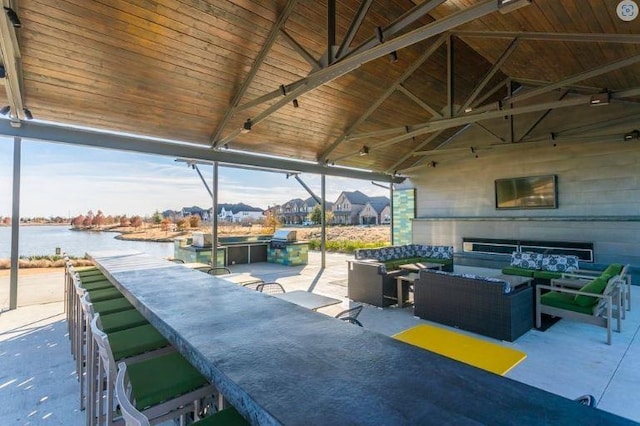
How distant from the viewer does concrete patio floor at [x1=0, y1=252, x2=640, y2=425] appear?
2682 millimetres

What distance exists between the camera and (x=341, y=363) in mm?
1193

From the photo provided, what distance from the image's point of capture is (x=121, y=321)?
240 centimetres

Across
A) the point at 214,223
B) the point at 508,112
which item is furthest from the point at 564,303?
the point at 214,223

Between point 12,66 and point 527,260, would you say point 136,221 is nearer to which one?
point 12,66

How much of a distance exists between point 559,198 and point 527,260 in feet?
9.33

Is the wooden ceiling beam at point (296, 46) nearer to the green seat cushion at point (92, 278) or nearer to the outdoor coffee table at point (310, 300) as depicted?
the outdoor coffee table at point (310, 300)

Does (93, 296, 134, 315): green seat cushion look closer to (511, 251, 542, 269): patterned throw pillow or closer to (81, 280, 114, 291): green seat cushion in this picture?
(81, 280, 114, 291): green seat cushion

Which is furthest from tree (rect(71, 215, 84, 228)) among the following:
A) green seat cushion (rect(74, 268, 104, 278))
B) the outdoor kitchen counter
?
the outdoor kitchen counter

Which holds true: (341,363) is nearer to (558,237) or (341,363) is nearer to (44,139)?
(44,139)

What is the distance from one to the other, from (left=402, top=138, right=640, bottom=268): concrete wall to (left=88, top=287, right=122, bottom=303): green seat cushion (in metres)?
9.43

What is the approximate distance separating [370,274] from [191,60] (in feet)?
15.0

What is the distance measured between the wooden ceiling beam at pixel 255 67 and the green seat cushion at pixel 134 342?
4.55 metres

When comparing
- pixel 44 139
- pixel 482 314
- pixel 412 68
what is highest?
pixel 412 68

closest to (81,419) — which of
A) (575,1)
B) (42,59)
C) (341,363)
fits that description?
(341,363)
